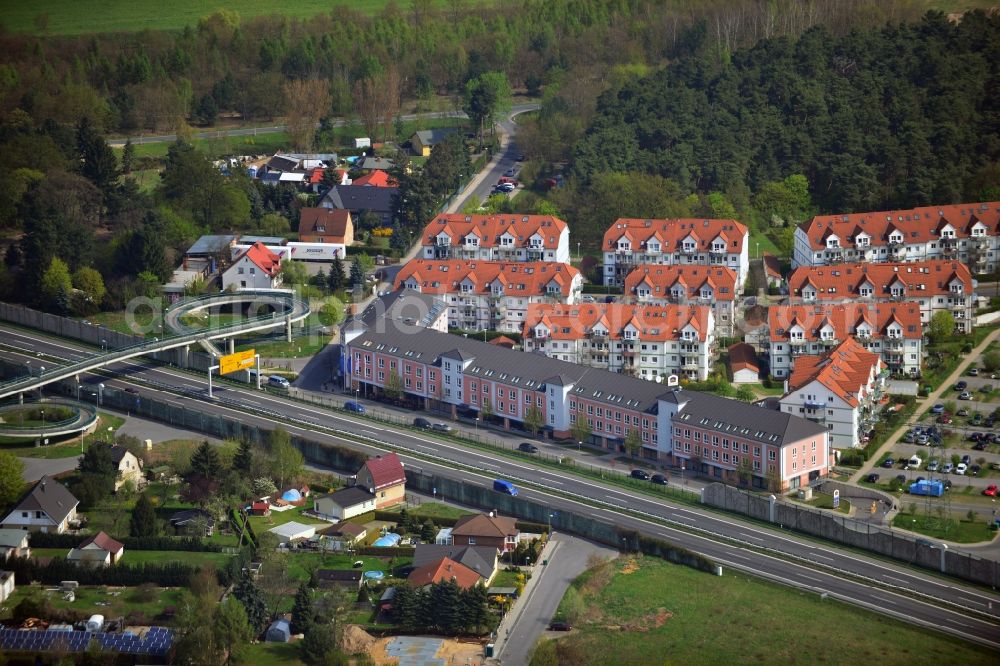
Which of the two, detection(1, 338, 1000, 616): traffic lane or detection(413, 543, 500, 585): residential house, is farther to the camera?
detection(1, 338, 1000, 616): traffic lane

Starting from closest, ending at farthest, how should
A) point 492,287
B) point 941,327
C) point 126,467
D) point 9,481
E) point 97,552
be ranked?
point 97,552 < point 9,481 < point 126,467 < point 941,327 < point 492,287

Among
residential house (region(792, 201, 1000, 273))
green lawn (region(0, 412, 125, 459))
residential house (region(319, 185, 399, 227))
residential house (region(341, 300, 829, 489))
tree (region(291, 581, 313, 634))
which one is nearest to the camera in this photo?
tree (region(291, 581, 313, 634))

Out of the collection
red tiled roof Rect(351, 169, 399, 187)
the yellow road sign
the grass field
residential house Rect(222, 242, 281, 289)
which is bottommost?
the grass field

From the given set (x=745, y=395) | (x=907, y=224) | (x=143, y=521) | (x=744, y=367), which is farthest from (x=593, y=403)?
(x=907, y=224)

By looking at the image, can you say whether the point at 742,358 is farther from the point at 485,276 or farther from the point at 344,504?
the point at 344,504

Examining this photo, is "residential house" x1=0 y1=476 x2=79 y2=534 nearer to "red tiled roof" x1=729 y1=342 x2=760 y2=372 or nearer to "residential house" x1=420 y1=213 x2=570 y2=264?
"red tiled roof" x1=729 y1=342 x2=760 y2=372

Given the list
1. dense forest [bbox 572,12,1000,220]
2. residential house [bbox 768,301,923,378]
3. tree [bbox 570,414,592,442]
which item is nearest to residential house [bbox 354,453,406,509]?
tree [bbox 570,414,592,442]
